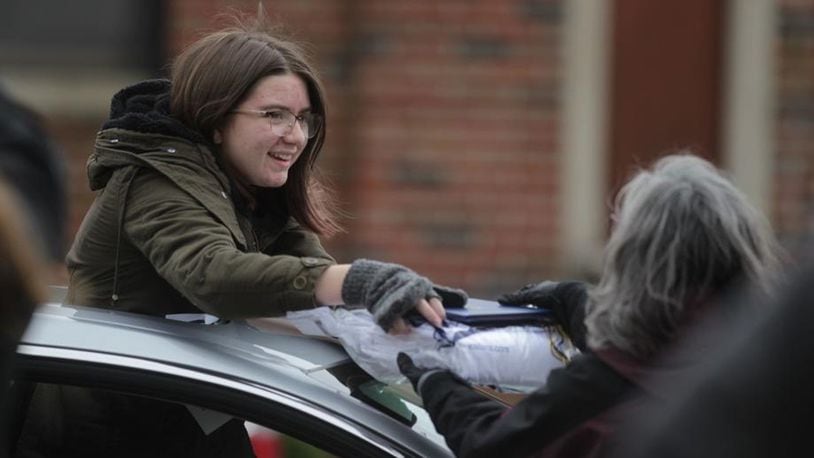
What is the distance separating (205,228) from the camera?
2.66 m

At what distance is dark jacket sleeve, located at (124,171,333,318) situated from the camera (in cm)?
257

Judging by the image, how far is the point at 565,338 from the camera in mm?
2662

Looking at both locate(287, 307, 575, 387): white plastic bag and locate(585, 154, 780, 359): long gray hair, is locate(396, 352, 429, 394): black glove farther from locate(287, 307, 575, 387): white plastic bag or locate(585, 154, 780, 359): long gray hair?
locate(585, 154, 780, 359): long gray hair

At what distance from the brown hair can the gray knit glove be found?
1.41 ft

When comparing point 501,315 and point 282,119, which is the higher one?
point 282,119

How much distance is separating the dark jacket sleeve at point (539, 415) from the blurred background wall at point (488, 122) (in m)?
3.67

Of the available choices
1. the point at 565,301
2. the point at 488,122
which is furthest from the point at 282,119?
the point at 488,122

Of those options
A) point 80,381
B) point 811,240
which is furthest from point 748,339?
point 80,381

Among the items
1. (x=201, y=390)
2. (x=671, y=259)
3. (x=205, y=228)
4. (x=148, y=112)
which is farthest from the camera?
(x=148, y=112)

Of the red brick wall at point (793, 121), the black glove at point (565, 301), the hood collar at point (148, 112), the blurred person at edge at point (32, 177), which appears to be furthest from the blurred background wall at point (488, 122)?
the blurred person at edge at point (32, 177)

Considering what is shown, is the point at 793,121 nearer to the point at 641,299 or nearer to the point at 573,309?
the point at 573,309

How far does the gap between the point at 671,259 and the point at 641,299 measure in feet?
0.23

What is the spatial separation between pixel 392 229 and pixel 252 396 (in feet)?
12.2

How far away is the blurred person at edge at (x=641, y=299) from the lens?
2285 mm
